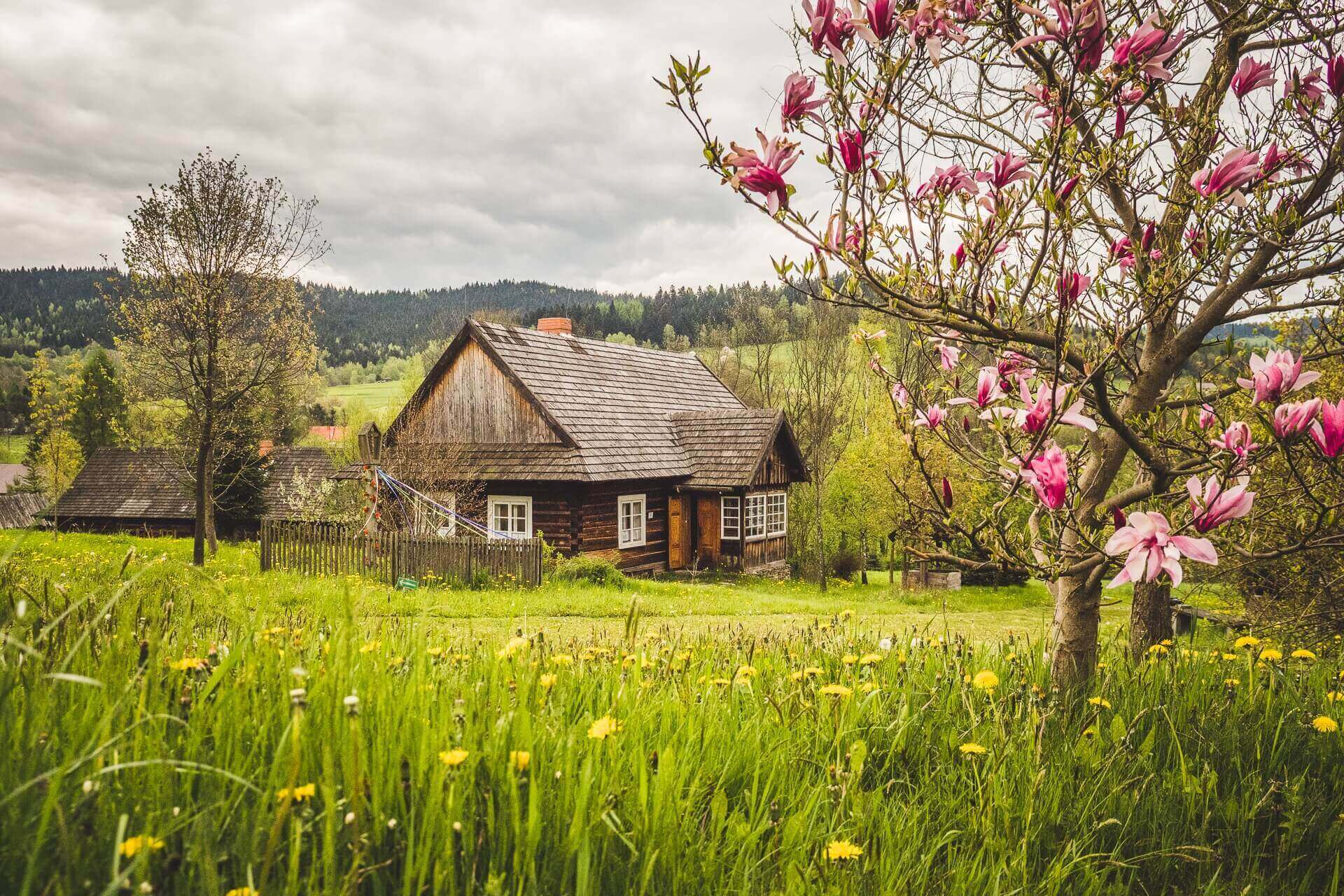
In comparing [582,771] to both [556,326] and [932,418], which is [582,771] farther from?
[556,326]

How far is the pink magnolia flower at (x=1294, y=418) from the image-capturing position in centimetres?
200

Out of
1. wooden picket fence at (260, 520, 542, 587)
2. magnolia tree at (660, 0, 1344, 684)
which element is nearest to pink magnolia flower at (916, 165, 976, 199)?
magnolia tree at (660, 0, 1344, 684)

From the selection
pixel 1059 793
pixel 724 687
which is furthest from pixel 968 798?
pixel 724 687

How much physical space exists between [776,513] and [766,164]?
2364cm

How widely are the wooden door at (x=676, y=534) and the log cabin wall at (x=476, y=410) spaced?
180 inches

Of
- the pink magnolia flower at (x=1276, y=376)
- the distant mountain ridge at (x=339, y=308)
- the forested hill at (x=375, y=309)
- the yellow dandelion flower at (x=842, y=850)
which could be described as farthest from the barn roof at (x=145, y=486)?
the distant mountain ridge at (x=339, y=308)

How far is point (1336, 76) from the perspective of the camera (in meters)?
2.49

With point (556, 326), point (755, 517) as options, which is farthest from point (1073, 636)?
point (556, 326)

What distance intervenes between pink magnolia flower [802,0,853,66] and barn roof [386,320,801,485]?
56.2 feet

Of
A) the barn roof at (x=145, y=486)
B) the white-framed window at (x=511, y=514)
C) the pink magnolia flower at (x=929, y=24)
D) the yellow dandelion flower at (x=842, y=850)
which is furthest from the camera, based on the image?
the barn roof at (x=145, y=486)

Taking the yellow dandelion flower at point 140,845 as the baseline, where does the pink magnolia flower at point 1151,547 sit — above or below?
above

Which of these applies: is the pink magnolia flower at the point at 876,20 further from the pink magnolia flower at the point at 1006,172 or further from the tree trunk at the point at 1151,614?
the tree trunk at the point at 1151,614

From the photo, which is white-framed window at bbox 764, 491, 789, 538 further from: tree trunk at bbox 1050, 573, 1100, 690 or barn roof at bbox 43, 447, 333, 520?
tree trunk at bbox 1050, 573, 1100, 690

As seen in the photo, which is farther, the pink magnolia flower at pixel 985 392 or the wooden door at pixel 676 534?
the wooden door at pixel 676 534
